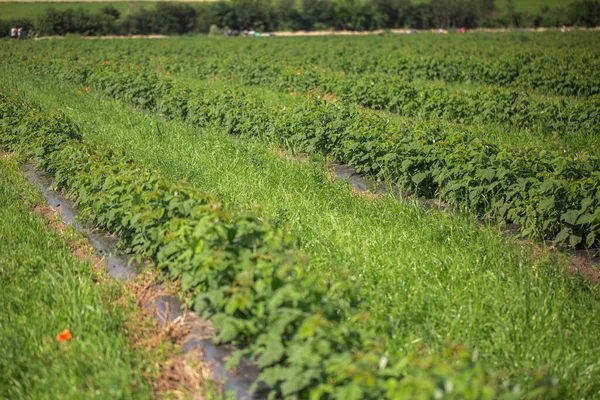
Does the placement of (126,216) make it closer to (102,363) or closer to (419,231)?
(102,363)

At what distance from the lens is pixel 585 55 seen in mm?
23641

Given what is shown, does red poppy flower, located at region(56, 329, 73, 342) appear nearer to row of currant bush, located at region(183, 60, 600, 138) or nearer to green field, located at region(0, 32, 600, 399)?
green field, located at region(0, 32, 600, 399)

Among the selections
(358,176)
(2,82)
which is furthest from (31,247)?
(2,82)

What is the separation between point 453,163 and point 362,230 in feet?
4.72

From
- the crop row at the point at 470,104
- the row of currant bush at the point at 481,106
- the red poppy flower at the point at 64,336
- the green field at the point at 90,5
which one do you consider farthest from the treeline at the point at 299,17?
the red poppy flower at the point at 64,336

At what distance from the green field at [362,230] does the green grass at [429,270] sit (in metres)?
0.02

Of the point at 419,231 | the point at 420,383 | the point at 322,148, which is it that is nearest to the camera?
the point at 420,383

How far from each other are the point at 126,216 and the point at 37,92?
1132 cm

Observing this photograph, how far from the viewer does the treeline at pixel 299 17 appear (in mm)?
59125

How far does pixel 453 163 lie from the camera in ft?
21.6

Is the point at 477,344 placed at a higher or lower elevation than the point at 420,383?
lower

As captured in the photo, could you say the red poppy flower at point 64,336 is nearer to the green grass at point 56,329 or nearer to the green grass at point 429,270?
the green grass at point 56,329

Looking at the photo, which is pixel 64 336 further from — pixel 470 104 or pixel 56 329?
pixel 470 104

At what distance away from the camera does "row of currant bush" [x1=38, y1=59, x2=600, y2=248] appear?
223 inches
